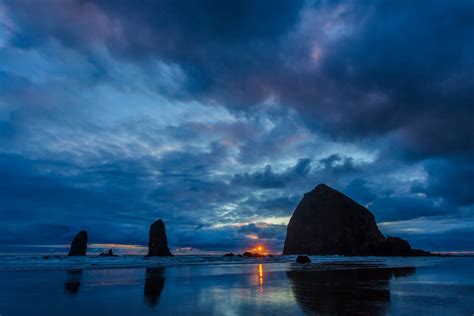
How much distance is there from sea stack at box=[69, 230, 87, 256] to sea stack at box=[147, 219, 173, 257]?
2027 cm

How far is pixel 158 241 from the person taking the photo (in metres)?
112

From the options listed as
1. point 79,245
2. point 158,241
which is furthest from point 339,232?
point 79,245

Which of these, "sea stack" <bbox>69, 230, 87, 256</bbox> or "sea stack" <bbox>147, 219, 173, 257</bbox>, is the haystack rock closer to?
"sea stack" <bbox>147, 219, 173, 257</bbox>

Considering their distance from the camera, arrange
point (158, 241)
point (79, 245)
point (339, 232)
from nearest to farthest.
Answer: point (79, 245), point (158, 241), point (339, 232)

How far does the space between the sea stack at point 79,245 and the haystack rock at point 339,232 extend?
378ft

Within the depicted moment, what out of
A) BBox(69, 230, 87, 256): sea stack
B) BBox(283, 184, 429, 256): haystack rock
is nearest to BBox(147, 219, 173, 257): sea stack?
BBox(69, 230, 87, 256): sea stack

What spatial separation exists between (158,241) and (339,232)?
331 feet

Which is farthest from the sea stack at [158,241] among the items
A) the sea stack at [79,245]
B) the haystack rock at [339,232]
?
the haystack rock at [339,232]

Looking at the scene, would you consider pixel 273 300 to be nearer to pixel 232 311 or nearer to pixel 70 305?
pixel 232 311

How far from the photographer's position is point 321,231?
183 metres

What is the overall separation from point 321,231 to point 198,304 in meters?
178

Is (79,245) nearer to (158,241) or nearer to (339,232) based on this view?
(158,241)

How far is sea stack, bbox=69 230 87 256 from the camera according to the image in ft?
346

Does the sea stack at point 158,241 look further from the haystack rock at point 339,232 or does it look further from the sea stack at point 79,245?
the haystack rock at point 339,232
